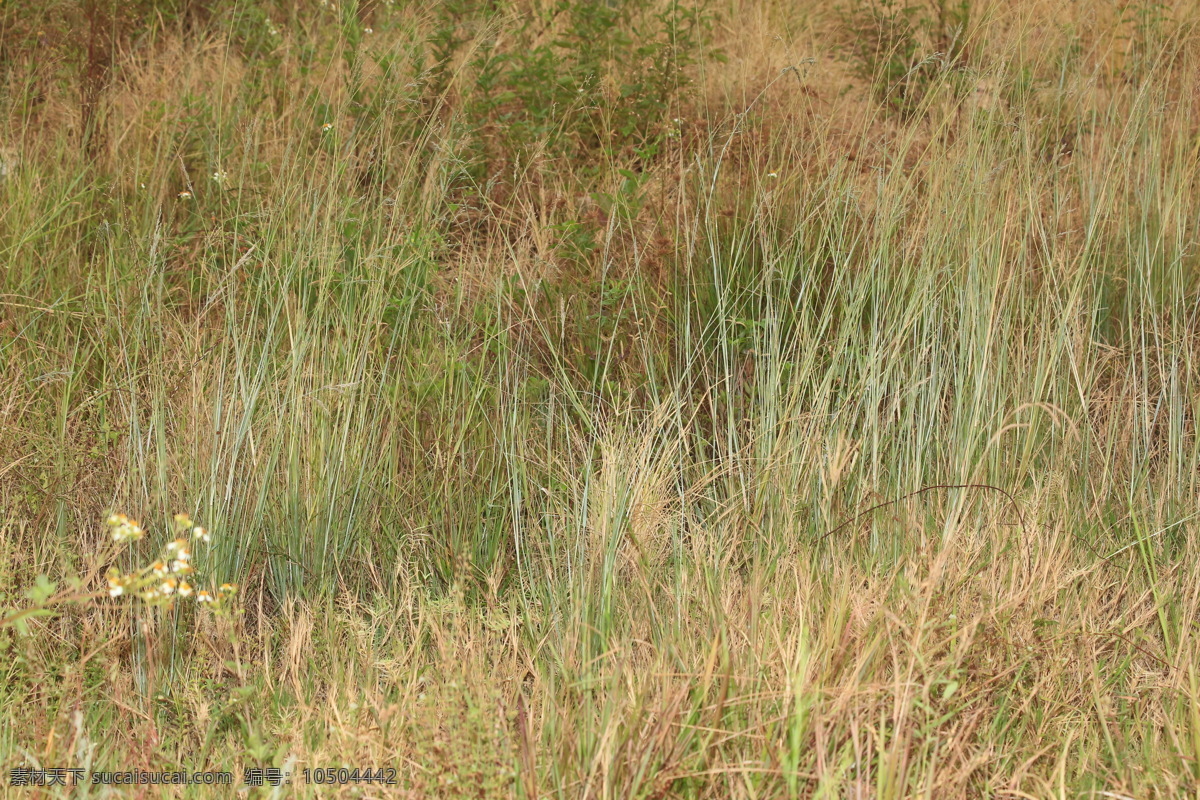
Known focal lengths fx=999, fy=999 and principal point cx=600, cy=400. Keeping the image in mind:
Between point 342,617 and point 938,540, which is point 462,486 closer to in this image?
point 342,617

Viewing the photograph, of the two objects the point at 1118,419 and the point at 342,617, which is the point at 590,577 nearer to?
the point at 342,617

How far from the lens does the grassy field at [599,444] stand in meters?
1.63

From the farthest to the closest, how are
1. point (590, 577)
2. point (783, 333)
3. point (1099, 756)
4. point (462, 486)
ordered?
1. point (783, 333)
2. point (462, 486)
3. point (590, 577)
4. point (1099, 756)

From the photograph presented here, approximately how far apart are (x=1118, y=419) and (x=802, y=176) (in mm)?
1140

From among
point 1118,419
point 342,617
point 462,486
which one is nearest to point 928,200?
point 1118,419

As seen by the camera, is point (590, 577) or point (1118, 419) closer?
point (590, 577)

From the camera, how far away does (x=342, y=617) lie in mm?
2055

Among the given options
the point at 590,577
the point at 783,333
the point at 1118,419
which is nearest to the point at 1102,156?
the point at 1118,419

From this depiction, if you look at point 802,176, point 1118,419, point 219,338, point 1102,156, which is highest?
point 1102,156

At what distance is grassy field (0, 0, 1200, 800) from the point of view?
1.63 metres

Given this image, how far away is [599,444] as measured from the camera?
2488mm

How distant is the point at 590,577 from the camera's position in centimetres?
193

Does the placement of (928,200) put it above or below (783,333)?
above

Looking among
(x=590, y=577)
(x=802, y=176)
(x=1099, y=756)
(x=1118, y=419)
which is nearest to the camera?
(x=1099, y=756)
